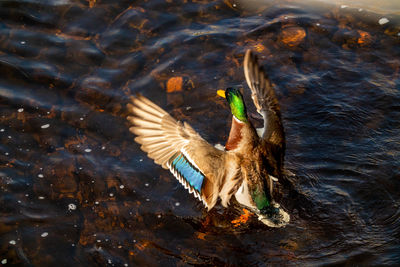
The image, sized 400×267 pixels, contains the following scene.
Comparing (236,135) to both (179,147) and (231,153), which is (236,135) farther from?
(179,147)

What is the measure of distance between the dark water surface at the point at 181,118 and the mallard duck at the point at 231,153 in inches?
18.3

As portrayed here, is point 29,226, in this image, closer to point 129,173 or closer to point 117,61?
point 129,173

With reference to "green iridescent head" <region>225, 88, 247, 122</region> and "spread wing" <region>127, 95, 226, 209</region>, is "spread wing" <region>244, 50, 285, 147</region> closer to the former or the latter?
"green iridescent head" <region>225, 88, 247, 122</region>

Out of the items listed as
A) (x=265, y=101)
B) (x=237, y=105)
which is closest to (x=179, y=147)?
(x=237, y=105)

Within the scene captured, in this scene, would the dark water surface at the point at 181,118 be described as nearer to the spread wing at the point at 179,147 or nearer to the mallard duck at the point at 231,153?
the mallard duck at the point at 231,153

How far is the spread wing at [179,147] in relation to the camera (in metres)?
4.05

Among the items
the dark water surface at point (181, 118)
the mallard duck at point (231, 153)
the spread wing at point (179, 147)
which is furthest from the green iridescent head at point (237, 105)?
the dark water surface at point (181, 118)

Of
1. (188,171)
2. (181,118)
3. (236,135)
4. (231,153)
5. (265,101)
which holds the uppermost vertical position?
(265,101)

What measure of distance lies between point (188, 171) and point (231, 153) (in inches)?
17.1

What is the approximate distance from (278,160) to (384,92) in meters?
2.22

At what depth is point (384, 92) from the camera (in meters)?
5.74

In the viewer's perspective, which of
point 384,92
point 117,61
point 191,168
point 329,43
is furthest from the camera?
point 329,43

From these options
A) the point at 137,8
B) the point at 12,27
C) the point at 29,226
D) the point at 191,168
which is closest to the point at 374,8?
the point at 137,8

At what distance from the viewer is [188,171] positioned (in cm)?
415
